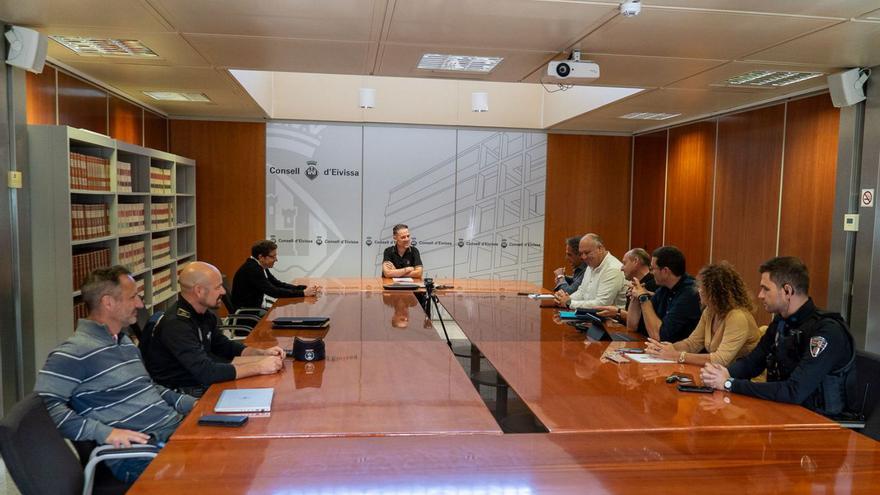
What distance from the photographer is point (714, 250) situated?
6.93 metres

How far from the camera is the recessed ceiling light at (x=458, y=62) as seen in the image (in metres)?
4.74

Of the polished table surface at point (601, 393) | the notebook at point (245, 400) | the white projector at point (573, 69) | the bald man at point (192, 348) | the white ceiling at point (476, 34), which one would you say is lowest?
the polished table surface at point (601, 393)

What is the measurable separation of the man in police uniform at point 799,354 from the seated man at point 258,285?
3793 millimetres

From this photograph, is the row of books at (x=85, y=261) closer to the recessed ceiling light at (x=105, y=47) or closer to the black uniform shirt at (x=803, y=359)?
the recessed ceiling light at (x=105, y=47)

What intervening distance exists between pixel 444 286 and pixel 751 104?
3581 mm

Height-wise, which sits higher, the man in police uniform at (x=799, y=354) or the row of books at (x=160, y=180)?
the row of books at (x=160, y=180)

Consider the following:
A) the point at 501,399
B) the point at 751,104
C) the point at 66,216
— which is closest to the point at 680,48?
the point at 751,104

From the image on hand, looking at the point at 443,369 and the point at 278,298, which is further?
the point at 278,298

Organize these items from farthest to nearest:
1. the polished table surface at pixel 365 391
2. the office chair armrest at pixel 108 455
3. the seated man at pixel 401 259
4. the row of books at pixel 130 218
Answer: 1. the seated man at pixel 401 259
2. the row of books at pixel 130 218
3. the polished table surface at pixel 365 391
4. the office chair armrest at pixel 108 455

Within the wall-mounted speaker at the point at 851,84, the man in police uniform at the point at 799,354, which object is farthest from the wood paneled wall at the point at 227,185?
the man in police uniform at the point at 799,354

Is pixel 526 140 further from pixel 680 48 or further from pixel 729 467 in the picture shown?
pixel 729 467

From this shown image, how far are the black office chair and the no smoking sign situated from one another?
16.5ft

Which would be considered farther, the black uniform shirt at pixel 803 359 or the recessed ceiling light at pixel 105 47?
the recessed ceiling light at pixel 105 47

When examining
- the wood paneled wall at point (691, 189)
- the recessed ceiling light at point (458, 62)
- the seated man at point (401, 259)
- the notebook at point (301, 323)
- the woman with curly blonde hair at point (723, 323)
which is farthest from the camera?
the wood paneled wall at point (691, 189)
